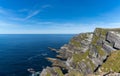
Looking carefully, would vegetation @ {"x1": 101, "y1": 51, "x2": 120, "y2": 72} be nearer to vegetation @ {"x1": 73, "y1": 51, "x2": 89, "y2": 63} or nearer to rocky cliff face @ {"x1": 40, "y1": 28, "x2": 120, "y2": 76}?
rocky cliff face @ {"x1": 40, "y1": 28, "x2": 120, "y2": 76}

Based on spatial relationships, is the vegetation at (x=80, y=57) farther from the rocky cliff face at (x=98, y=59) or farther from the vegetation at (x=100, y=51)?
the vegetation at (x=100, y=51)

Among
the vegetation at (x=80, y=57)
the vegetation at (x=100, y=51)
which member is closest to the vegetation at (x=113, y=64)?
the vegetation at (x=100, y=51)

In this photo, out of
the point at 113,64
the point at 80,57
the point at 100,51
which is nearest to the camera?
the point at 113,64

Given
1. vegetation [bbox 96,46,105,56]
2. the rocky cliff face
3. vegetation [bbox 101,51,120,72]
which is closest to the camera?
vegetation [bbox 101,51,120,72]

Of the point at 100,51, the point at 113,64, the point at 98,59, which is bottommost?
the point at 98,59

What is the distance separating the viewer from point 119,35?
119 meters

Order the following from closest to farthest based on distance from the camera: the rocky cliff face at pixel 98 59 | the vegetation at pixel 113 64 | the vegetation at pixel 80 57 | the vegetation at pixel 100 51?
the vegetation at pixel 113 64 → the rocky cliff face at pixel 98 59 → the vegetation at pixel 100 51 → the vegetation at pixel 80 57

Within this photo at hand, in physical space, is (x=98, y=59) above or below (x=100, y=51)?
below

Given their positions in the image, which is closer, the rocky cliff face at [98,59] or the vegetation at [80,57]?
the rocky cliff face at [98,59]

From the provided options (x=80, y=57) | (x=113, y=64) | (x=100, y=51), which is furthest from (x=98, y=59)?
(x=113, y=64)

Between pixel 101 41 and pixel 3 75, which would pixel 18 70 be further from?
pixel 101 41

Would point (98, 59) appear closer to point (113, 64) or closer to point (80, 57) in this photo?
point (80, 57)

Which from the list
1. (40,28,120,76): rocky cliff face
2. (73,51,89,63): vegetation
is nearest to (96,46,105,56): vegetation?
(40,28,120,76): rocky cliff face

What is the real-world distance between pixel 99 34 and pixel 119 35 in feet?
93.5
